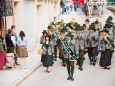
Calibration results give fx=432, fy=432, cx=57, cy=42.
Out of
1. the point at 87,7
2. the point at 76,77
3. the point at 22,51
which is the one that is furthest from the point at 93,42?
the point at 87,7

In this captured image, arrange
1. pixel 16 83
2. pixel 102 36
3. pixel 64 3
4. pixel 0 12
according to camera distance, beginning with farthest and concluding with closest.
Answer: pixel 64 3
pixel 0 12
pixel 102 36
pixel 16 83

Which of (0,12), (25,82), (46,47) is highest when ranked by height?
(0,12)

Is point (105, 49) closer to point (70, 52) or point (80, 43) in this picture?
Answer: point (80, 43)

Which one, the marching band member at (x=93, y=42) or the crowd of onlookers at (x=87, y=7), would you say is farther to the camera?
the crowd of onlookers at (x=87, y=7)

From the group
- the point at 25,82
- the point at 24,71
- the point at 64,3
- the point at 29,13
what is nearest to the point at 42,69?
the point at 24,71

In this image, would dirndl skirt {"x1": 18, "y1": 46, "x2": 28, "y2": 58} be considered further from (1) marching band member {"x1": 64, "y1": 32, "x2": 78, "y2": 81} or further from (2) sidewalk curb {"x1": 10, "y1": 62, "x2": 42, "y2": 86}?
(1) marching band member {"x1": 64, "y1": 32, "x2": 78, "y2": 81}

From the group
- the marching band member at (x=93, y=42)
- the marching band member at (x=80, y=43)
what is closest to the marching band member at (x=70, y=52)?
the marching band member at (x=80, y=43)

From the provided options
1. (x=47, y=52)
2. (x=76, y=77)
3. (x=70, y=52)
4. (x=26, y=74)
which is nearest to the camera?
(x=70, y=52)

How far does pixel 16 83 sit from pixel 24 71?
2658 millimetres

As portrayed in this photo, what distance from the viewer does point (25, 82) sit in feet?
57.1

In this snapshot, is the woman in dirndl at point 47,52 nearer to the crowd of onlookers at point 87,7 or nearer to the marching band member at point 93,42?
the marching band member at point 93,42

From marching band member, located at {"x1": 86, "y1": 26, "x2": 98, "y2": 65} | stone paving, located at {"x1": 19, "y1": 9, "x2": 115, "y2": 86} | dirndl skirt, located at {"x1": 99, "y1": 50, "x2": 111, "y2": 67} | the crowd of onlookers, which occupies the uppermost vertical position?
A: the crowd of onlookers

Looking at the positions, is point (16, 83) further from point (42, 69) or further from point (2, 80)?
point (42, 69)

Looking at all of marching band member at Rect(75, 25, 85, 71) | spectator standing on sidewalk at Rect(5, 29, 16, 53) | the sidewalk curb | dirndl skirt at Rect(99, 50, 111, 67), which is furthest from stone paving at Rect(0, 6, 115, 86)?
spectator standing on sidewalk at Rect(5, 29, 16, 53)
